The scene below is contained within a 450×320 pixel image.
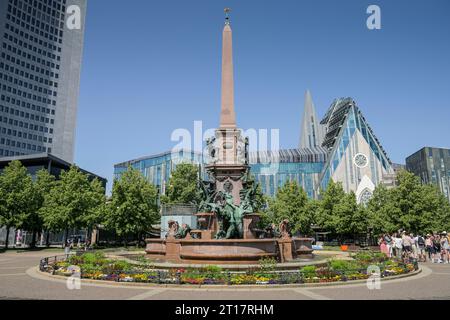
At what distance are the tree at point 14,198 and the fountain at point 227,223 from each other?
2659 cm

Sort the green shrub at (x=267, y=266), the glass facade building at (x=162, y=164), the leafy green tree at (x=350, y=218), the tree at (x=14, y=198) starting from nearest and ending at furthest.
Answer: the green shrub at (x=267, y=266) < the tree at (x=14, y=198) < the leafy green tree at (x=350, y=218) < the glass facade building at (x=162, y=164)

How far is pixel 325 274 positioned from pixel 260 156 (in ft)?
326

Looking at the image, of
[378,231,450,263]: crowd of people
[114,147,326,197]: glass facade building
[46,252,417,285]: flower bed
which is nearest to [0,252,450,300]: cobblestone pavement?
[46,252,417,285]: flower bed

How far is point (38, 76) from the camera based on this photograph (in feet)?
371

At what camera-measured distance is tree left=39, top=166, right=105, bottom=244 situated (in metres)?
43.1

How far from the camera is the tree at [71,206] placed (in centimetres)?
4306

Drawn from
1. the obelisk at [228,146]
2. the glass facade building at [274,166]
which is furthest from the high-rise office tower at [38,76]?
the obelisk at [228,146]

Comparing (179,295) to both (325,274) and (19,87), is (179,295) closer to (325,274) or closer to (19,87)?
(325,274)

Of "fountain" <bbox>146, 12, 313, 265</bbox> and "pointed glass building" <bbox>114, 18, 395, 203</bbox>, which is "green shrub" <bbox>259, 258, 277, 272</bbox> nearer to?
"fountain" <bbox>146, 12, 313, 265</bbox>

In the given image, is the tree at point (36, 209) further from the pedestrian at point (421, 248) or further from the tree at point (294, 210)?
the pedestrian at point (421, 248)

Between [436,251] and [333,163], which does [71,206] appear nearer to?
[436,251]

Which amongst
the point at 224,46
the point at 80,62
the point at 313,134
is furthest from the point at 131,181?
the point at 313,134

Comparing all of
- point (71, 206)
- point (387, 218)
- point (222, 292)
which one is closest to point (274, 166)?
point (387, 218)

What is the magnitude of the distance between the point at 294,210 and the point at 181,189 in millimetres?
19727
